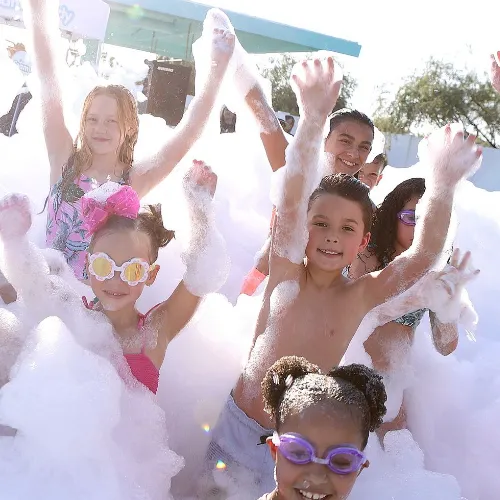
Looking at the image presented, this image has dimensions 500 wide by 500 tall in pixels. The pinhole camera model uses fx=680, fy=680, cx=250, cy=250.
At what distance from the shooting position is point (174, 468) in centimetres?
190

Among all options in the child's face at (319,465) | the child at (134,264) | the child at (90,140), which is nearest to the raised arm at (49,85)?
the child at (90,140)

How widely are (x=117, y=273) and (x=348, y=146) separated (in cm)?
112

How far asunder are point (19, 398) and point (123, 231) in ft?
1.74

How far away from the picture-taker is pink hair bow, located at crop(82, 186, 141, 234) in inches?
76.6

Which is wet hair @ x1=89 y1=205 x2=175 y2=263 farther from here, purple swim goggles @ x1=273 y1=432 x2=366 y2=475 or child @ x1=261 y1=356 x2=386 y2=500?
purple swim goggles @ x1=273 y1=432 x2=366 y2=475

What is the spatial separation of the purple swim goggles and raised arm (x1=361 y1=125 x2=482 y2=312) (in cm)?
63

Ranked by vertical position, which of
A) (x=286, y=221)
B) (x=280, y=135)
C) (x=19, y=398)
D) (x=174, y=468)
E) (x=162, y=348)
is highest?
(x=280, y=135)

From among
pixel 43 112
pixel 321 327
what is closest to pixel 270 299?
pixel 321 327

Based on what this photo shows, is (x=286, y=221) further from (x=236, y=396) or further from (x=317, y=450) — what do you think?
(x=317, y=450)

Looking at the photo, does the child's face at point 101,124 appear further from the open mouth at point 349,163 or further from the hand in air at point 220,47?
the open mouth at point 349,163

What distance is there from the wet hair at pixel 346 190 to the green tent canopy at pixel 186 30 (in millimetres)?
7838

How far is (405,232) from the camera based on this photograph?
7.39 feet

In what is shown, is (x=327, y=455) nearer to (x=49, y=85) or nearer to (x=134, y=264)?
(x=134, y=264)

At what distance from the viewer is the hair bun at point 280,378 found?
1.49 metres
